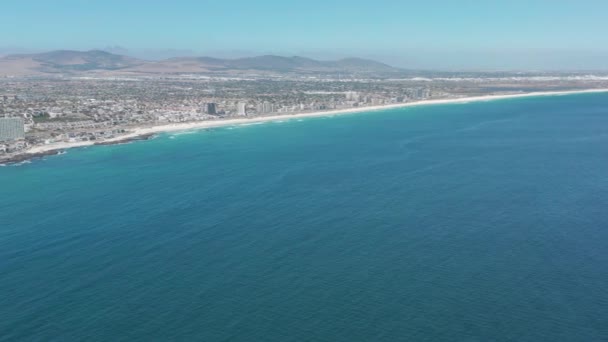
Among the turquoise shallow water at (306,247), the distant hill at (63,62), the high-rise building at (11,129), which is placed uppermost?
the distant hill at (63,62)

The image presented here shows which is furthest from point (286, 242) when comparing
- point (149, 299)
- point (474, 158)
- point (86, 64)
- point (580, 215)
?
point (86, 64)

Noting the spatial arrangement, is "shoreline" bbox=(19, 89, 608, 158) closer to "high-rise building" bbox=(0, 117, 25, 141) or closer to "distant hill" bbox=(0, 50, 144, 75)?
"high-rise building" bbox=(0, 117, 25, 141)

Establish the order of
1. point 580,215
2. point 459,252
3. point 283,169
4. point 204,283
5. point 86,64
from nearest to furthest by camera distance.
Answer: point 204,283 → point 459,252 → point 580,215 → point 283,169 → point 86,64

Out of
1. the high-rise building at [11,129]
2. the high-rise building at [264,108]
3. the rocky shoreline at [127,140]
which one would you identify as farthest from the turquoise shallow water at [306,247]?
the high-rise building at [264,108]

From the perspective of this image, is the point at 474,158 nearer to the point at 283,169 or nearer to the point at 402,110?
the point at 283,169

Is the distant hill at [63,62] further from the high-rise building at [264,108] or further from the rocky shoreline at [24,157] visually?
the rocky shoreline at [24,157]
